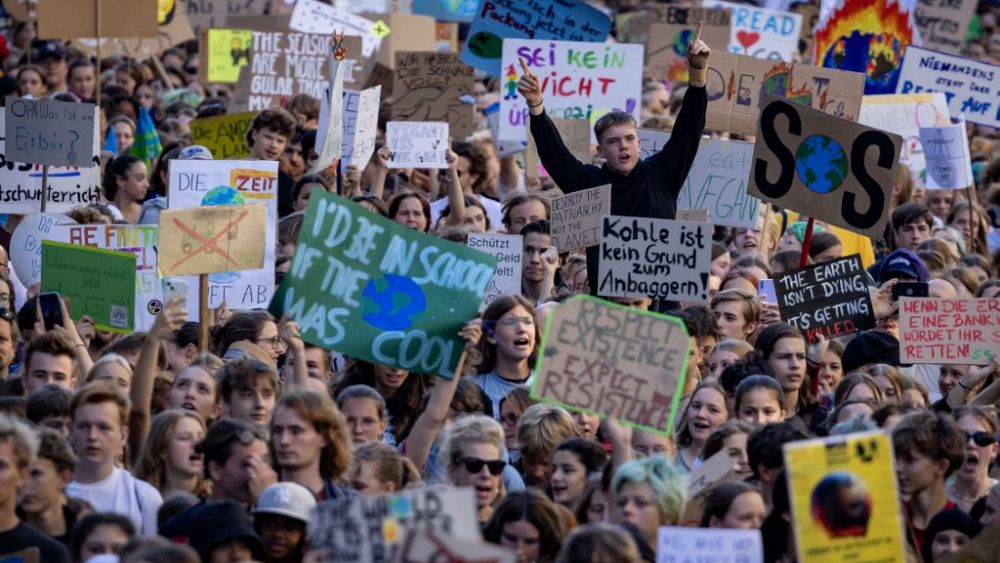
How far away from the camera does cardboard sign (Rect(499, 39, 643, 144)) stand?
47.9ft

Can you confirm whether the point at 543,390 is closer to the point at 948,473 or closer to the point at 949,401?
the point at 948,473

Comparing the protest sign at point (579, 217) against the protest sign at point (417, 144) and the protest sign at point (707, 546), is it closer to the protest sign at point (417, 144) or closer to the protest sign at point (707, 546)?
the protest sign at point (417, 144)

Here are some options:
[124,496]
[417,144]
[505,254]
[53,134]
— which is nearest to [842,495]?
[124,496]

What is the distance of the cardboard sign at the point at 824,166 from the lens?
10.8 meters

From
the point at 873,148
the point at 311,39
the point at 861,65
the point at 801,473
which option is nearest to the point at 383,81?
the point at 311,39

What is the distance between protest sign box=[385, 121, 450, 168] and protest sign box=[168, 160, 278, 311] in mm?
2303

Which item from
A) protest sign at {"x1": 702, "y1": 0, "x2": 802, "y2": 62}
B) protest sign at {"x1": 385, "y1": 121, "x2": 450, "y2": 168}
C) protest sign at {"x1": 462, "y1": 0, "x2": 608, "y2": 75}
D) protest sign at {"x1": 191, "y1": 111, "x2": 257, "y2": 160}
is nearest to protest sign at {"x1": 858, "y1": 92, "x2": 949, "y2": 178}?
protest sign at {"x1": 462, "y1": 0, "x2": 608, "y2": 75}

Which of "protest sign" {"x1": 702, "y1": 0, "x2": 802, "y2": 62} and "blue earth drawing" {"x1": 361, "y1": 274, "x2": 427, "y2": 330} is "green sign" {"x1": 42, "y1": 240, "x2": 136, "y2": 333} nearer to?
"blue earth drawing" {"x1": 361, "y1": 274, "x2": 427, "y2": 330}

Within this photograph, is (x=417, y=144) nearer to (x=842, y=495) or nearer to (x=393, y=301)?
(x=393, y=301)

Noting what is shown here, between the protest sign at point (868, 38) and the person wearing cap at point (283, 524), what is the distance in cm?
1184

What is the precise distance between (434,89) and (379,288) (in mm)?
7400

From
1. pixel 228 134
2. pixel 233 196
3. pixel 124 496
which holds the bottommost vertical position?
pixel 124 496

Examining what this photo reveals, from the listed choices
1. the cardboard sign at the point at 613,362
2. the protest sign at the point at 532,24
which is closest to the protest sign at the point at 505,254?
the cardboard sign at the point at 613,362

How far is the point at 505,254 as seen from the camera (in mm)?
11094
